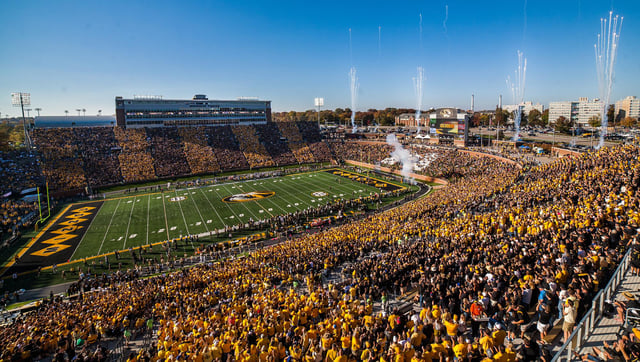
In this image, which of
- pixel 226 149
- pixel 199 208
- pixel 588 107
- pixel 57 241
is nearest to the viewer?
pixel 57 241

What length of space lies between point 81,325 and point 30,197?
3400 centimetres

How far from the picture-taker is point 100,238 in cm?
2647

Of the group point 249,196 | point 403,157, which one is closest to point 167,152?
point 249,196

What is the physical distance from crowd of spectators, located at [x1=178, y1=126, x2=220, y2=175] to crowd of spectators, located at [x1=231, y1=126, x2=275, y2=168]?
19.6ft

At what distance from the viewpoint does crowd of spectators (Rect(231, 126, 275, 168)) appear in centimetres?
5756

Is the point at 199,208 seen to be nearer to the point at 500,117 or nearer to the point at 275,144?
the point at 275,144

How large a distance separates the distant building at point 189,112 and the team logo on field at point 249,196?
117 ft

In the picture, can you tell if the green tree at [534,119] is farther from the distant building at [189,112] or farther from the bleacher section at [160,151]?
the distant building at [189,112]

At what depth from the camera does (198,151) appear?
2232 inches

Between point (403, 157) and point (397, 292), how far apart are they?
143 feet

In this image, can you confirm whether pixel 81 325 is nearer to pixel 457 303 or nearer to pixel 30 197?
pixel 457 303

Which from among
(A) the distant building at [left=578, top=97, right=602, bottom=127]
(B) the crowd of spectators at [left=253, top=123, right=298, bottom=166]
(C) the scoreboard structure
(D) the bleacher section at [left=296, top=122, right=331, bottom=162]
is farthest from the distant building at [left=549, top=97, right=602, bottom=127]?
(B) the crowd of spectators at [left=253, top=123, right=298, bottom=166]

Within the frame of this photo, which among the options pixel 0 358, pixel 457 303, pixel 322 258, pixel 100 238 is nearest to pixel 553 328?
pixel 457 303

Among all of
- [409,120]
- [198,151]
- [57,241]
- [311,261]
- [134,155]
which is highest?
[409,120]
